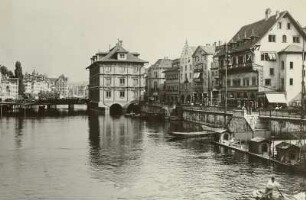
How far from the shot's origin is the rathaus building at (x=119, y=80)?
71375 millimetres

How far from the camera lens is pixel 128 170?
23125mm

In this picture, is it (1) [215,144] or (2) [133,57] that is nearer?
(1) [215,144]

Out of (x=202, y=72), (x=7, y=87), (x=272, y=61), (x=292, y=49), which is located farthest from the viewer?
(x=7, y=87)

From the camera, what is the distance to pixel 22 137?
122 feet

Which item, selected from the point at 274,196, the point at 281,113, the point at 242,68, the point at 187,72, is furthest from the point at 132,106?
the point at 274,196

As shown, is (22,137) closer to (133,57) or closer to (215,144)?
(215,144)

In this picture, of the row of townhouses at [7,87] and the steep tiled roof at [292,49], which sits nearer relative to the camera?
the steep tiled roof at [292,49]

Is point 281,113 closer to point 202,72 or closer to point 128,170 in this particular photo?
point 128,170

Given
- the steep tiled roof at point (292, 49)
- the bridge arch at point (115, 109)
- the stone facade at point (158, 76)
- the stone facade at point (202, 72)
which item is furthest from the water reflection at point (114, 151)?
the stone facade at point (158, 76)

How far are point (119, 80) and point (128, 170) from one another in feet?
163

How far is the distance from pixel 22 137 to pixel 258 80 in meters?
21.9

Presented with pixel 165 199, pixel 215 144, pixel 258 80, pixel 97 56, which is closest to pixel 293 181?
pixel 165 199

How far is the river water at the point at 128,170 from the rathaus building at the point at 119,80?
35.9 m

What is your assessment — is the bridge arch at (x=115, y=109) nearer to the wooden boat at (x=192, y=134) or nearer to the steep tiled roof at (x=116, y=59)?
the steep tiled roof at (x=116, y=59)
